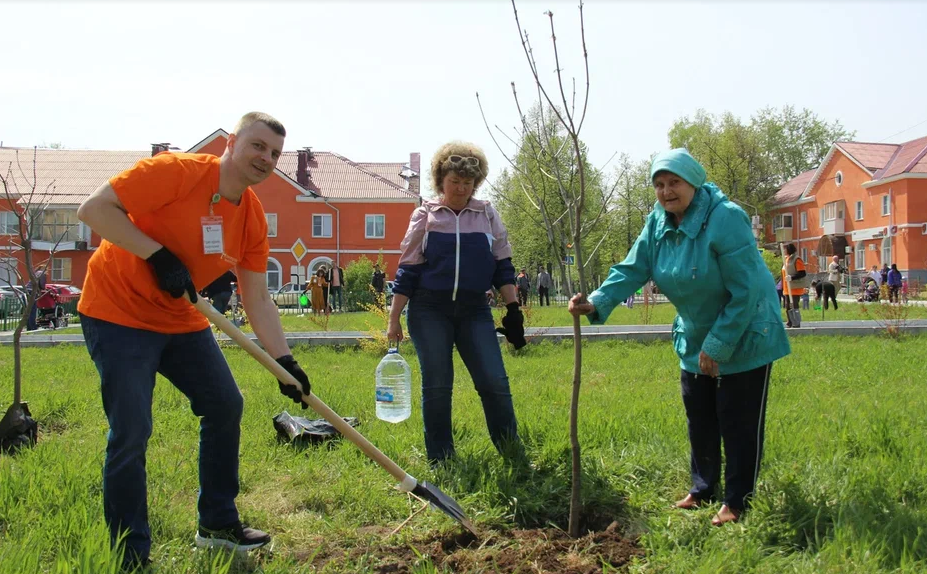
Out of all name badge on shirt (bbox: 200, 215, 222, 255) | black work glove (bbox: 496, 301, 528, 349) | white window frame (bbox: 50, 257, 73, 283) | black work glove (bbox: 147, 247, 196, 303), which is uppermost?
white window frame (bbox: 50, 257, 73, 283)

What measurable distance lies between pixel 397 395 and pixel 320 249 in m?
37.3

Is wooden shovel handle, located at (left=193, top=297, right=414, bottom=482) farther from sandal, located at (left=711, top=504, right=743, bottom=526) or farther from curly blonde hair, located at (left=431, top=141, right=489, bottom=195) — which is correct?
curly blonde hair, located at (left=431, top=141, right=489, bottom=195)

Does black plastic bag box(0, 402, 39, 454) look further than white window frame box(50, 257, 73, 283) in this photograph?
No

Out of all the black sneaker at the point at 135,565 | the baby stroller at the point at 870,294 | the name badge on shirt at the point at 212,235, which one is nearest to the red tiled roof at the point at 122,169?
the baby stroller at the point at 870,294

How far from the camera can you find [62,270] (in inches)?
1796

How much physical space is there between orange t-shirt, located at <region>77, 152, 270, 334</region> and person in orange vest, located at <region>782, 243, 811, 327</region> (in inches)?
469

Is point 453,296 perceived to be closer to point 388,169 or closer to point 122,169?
point 388,169

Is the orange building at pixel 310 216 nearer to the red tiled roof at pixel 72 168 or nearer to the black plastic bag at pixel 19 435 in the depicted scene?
the red tiled roof at pixel 72 168

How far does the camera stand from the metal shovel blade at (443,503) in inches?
132

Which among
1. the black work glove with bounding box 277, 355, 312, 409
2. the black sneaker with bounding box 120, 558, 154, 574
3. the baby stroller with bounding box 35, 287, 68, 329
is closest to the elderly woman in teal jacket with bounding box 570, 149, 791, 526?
the black work glove with bounding box 277, 355, 312, 409

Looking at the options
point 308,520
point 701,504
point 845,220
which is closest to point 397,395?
point 308,520

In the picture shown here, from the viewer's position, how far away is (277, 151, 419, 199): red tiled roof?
43562 millimetres

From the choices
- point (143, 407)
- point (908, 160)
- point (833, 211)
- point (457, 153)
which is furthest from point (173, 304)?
point (833, 211)

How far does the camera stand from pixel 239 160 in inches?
121
